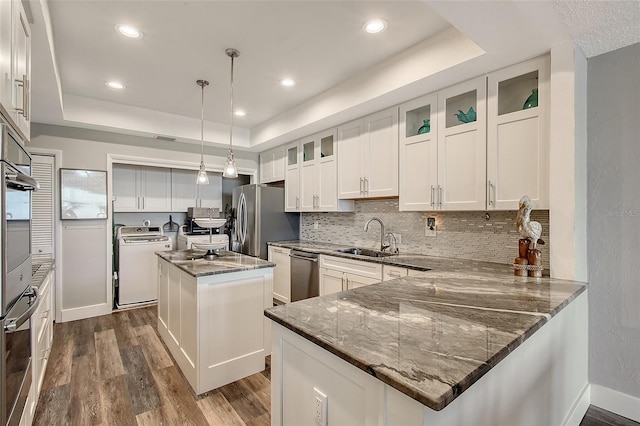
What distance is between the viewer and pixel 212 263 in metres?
2.45

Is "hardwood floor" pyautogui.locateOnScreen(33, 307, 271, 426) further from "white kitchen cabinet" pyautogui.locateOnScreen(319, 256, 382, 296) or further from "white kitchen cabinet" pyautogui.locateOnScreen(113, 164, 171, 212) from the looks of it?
"white kitchen cabinet" pyautogui.locateOnScreen(113, 164, 171, 212)

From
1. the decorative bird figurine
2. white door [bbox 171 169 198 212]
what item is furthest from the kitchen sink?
white door [bbox 171 169 198 212]

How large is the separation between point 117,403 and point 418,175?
2.84m

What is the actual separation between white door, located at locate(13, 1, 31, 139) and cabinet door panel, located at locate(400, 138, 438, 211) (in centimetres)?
258

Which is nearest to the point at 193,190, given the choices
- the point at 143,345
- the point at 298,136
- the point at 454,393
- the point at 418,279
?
the point at 298,136

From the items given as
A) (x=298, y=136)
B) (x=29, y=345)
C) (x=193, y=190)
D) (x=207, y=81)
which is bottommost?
(x=29, y=345)

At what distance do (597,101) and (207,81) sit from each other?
3179 millimetres

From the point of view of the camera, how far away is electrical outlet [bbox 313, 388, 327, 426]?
3.30 ft

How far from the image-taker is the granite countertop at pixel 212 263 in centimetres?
218

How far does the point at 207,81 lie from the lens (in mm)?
3084

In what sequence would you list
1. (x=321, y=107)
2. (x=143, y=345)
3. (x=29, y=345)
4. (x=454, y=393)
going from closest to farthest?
1. (x=454, y=393)
2. (x=29, y=345)
3. (x=143, y=345)
4. (x=321, y=107)

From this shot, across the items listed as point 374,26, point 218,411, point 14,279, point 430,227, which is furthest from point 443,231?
point 14,279

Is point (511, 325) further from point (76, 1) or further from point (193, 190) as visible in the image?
point (193, 190)

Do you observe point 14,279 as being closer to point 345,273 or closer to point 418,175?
point 345,273
